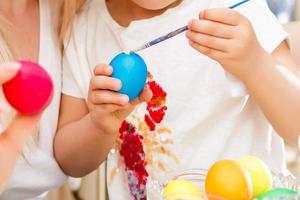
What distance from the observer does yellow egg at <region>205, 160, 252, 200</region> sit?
64cm

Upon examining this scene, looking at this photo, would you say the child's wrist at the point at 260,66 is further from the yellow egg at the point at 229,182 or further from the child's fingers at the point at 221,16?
the yellow egg at the point at 229,182

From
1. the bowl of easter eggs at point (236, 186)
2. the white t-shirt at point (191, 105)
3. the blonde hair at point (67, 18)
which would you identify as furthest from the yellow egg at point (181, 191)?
the blonde hair at point (67, 18)

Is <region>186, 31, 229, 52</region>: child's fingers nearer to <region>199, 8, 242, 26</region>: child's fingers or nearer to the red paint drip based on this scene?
<region>199, 8, 242, 26</region>: child's fingers

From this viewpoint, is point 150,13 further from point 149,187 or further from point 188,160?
point 149,187

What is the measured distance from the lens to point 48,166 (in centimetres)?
98

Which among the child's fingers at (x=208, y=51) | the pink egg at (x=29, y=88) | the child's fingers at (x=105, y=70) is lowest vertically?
the child's fingers at (x=105, y=70)

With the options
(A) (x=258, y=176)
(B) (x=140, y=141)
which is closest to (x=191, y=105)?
(B) (x=140, y=141)

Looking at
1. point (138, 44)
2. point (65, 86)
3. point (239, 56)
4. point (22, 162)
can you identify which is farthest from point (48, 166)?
point (239, 56)

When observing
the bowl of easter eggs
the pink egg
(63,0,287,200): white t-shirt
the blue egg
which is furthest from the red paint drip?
the pink egg

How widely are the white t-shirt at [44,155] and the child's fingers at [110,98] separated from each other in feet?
0.65

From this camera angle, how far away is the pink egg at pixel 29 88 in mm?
508

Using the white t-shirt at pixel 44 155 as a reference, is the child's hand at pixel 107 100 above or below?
above

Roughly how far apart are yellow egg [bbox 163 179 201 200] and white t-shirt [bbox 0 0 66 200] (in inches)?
14.7

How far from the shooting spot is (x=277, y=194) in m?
0.61
